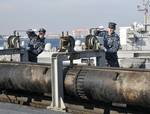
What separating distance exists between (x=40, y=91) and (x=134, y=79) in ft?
6.52

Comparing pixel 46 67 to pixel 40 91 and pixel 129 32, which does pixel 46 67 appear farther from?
pixel 129 32

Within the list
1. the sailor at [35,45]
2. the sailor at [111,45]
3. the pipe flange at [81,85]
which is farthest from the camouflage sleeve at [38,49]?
the pipe flange at [81,85]

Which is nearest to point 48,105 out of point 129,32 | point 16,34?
point 16,34

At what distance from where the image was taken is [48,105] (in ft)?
26.5

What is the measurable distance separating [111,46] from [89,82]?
298 centimetres

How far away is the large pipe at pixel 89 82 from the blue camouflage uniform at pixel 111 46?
2.35m

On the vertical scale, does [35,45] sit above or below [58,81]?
above

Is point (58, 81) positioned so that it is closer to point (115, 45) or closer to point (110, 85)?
point (110, 85)

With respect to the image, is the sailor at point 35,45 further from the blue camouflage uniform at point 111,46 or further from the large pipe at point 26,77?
the large pipe at point 26,77

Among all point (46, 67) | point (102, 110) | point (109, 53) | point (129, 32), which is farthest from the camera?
point (129, 32)

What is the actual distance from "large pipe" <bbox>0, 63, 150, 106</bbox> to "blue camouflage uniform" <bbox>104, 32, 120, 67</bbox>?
2.35 meters

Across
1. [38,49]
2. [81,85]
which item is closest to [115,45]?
[38,49]

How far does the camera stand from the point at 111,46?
10016 millimetres

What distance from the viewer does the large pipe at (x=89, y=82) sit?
6570mm
